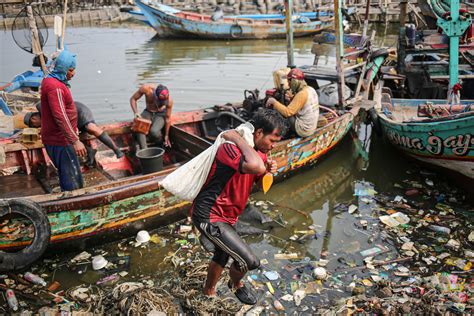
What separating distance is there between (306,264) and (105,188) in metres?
2.49

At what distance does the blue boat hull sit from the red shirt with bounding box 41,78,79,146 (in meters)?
4.87

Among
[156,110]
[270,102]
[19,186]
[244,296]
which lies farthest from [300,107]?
[19,186]

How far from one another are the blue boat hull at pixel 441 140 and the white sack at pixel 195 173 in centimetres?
375

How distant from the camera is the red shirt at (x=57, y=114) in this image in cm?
420

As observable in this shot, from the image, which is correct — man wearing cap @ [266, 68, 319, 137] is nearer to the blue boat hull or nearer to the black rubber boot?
the blue boat hull

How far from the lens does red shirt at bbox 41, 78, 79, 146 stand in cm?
420

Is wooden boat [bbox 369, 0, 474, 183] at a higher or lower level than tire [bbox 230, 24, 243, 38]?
lower

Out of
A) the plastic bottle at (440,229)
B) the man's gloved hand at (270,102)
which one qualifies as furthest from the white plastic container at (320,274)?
the man's gloved hand at (270,102)

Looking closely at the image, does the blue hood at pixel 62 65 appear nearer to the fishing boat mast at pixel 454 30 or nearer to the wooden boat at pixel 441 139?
the wooden boat at pixel 441 139

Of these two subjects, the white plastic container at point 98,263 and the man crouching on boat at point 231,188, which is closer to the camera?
the man crouching on boat at point 231,188

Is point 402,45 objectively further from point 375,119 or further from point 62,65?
point 62,65

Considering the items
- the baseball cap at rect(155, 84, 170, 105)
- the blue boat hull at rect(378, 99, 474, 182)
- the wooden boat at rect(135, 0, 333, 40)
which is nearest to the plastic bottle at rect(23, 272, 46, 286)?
the baseball cap at rect(155, 84, 170, 105)

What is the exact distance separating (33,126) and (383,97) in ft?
21.0

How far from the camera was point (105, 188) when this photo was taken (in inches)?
191
